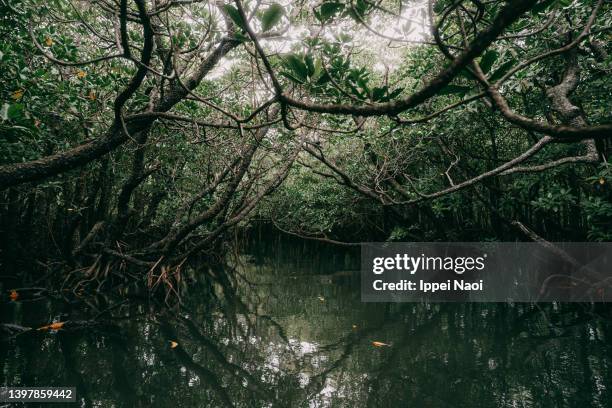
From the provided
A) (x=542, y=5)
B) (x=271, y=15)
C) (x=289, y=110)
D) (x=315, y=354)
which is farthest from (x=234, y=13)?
(x=315, y=354)

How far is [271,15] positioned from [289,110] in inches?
65.2

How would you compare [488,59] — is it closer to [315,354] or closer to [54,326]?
[315,354]

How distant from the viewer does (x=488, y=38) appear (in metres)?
1.05

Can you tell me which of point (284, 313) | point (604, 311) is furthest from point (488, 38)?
point (604, 311)

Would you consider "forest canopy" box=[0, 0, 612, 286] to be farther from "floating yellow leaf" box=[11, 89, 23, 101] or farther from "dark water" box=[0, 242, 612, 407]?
"dark water" box=[0, 242, 612, 407]

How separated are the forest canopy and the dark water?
50.3 inches

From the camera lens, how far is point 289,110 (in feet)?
10.0

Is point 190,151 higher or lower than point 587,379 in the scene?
higher

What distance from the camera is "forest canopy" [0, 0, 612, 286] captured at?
1554 millimetres

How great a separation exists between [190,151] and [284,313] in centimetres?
286

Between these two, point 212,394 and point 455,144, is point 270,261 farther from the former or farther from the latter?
point 212,394

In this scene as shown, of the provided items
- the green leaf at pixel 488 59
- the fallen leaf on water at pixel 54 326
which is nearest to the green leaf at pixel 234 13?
the green leaf at pixel 488 59

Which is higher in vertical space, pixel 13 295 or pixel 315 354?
pixel 13 295

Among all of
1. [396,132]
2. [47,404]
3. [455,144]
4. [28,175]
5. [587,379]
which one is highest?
[455,144]
